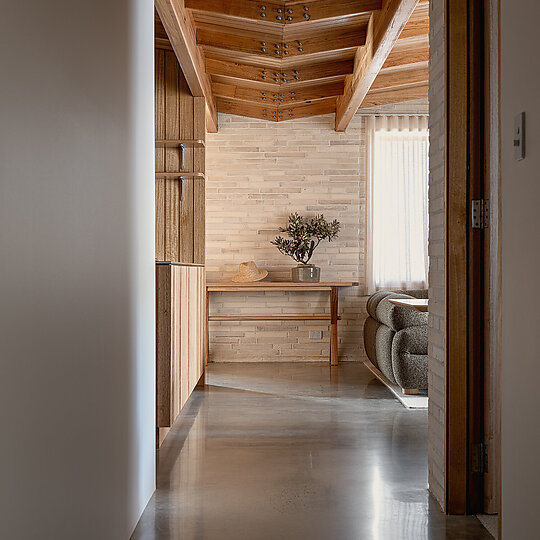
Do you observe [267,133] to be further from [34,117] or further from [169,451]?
[34,117]

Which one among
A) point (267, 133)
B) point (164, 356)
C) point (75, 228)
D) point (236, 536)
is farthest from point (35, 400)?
point (267, 133)

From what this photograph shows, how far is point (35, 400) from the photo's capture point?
4.34 feet

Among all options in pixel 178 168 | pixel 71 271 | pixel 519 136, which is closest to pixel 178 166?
pixel 178 168

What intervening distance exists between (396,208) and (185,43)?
131 inches

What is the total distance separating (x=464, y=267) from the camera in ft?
8.11

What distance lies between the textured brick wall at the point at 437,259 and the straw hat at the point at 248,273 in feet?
12.2

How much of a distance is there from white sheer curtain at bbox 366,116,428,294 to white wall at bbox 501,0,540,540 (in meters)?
5.04

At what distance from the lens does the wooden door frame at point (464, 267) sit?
8.12ft

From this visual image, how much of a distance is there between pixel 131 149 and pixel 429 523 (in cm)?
176

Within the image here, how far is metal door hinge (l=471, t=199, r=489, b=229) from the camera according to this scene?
2463mm

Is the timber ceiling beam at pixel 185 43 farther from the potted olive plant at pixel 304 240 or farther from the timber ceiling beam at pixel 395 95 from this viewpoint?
the timber ceiling beam at pixel 395 95

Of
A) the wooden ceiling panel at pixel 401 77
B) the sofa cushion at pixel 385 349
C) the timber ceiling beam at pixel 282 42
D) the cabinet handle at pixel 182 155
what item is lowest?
the sofa cushion at pixel 385 349

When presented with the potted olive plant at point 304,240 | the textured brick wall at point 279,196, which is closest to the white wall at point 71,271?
the potted olive plant at point 304,240

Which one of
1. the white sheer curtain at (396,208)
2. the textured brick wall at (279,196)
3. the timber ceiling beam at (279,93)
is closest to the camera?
the timber ceiling beam at (279,93)
